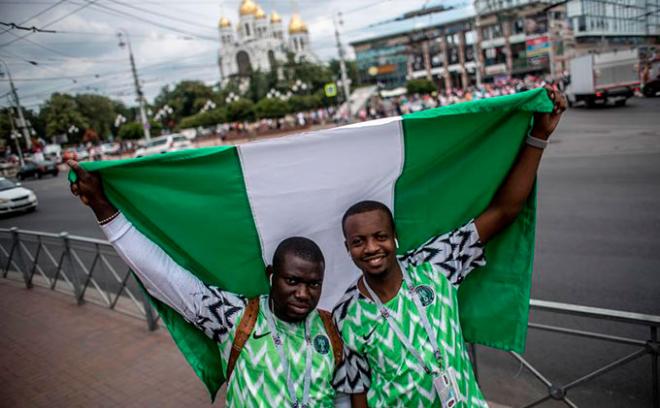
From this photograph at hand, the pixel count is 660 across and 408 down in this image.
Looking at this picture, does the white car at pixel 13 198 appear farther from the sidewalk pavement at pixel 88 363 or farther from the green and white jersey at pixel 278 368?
the green and white jersey at pixel 278 368

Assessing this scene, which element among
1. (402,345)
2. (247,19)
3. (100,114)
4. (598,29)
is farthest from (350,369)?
(247,19)

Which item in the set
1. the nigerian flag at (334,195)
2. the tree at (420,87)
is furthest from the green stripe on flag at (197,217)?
the tree at (420,87)

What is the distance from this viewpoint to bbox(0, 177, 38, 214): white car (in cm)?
1589

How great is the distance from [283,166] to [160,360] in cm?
341

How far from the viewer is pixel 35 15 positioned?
9.93 ft

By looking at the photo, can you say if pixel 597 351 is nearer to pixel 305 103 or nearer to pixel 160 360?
pixel 160 360

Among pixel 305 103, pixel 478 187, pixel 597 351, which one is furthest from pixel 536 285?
pixel 305 103

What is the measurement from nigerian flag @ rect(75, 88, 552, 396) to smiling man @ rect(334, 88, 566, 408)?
1.48 ft

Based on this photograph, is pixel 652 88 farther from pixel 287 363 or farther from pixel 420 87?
pixel 420 87

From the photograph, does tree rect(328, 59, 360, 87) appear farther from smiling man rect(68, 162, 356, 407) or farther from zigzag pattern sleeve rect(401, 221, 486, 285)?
smiling man rect(68, 162, 356, 407)

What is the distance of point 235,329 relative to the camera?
1974mm

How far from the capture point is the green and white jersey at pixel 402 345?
1.83 meters

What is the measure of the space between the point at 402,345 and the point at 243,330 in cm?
67

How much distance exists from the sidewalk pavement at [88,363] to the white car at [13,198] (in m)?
11.7
